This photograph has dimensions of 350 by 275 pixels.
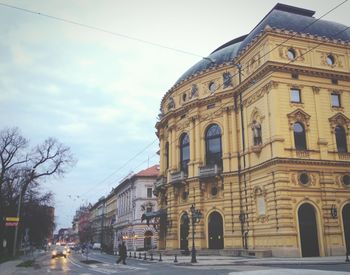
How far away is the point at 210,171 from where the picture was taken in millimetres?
43812

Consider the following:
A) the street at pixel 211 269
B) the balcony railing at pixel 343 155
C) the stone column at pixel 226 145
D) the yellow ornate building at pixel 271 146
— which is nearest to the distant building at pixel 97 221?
the yellow ornate building at pixel 271 146

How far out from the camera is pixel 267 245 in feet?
115

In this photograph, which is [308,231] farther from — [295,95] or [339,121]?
[295,95]

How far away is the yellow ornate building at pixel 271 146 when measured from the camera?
34.6 m

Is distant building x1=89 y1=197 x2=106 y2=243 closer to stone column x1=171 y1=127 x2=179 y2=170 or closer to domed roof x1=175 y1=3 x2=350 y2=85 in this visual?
stone column x1=171 y1=127 x2=179 y2=170

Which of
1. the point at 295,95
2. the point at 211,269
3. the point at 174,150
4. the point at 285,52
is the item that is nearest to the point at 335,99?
the point at 295,95

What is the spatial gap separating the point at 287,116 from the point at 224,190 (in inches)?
444

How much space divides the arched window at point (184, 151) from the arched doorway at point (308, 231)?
681 inches

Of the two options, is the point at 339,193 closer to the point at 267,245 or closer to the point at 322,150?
the point at 322,150

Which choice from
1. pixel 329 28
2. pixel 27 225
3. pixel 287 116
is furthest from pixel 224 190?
pixel 27 225

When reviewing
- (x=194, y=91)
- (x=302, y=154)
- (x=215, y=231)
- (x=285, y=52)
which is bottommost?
(x=215, y=231)

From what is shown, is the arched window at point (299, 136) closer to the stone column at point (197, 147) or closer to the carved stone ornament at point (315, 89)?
the carved stone ornament at point (315, 89)

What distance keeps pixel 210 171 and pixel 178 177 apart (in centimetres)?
534

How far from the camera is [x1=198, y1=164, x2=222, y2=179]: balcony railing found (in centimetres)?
4338
